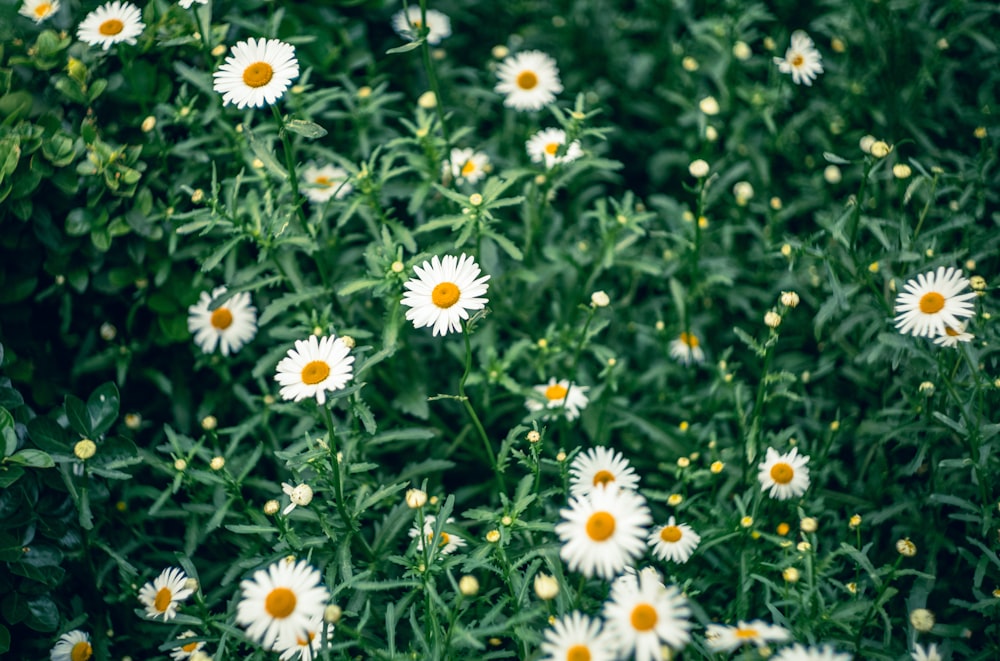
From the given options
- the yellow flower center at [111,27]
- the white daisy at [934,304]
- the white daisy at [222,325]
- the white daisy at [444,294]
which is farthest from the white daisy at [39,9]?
the white daisy at [934,304]

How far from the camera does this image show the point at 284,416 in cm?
329

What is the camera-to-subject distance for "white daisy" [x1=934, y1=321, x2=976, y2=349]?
2457 millimetres

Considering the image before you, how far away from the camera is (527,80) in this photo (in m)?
3.68

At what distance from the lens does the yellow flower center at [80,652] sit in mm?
2607

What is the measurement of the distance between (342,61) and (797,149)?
2254 millimetres

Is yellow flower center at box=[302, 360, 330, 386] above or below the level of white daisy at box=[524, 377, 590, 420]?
below

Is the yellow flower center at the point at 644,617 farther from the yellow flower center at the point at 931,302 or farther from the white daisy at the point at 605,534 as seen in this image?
the yellow flower center at the point at 931,302

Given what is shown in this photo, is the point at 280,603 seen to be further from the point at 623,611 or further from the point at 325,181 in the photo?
the point at 325,181

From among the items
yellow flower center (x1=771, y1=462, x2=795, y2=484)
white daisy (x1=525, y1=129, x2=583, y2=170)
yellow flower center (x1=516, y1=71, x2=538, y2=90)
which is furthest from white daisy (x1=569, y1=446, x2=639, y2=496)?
yellow flower center (x1=516, y1=71, x2=538, y2=90)

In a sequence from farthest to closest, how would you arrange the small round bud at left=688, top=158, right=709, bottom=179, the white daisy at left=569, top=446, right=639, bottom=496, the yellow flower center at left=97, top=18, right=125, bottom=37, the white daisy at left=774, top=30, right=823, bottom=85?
1. the white daisy at left=774, top=30, right=823, bottom=85
2. the yellow flower center at left=97, top=18, right=125, bottom=37
3. the small round bud at left=688, top=158, right=709, bottom=179
4. the white daisy at left=569, top=446, right=639, bottom=496

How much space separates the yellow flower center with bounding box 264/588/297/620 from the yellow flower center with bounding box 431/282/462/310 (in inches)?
37.6

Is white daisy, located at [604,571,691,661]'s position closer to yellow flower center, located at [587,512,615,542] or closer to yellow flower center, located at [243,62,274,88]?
yellow flower center, located at [587,512,615,542]

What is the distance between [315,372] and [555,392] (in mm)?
1016

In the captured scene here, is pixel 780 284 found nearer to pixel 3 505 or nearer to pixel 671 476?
pixel 671 476
